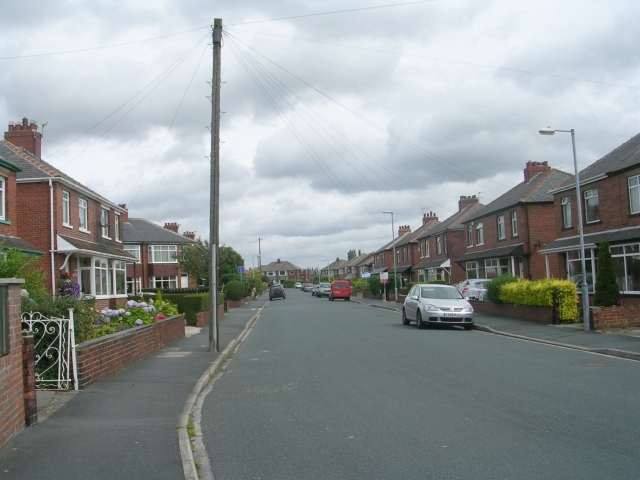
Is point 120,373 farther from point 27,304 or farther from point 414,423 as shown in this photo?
point 414,423

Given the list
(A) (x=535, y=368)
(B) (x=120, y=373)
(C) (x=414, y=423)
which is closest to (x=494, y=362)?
(A) (x=535, y=368)

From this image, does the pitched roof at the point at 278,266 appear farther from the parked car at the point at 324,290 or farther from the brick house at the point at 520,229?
the brick house at the point at 520,229

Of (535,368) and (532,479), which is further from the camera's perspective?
(535,368)

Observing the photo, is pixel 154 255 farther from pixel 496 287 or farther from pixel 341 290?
pixel 496 287

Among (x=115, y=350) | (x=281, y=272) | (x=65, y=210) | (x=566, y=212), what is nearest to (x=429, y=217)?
(x=566, y=212)

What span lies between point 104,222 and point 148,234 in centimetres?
2455

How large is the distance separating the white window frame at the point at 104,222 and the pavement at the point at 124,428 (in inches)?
743

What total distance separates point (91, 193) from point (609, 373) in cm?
2414

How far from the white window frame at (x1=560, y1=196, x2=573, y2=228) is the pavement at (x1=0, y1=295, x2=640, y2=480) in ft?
57.4

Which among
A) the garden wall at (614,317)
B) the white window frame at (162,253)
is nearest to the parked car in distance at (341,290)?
the white window frame at (162,253)

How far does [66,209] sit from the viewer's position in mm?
26109

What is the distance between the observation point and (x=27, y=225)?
24578mm

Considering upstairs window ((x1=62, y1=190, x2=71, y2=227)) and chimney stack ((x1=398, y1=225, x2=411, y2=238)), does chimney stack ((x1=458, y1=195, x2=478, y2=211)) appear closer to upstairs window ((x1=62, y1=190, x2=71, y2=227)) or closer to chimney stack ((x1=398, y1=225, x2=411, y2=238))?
chimney stack ((x1=398, y1=225, x2=411, y2=238))

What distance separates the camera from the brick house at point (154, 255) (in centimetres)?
5406
